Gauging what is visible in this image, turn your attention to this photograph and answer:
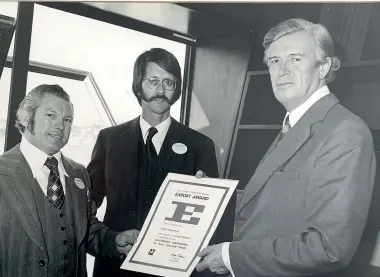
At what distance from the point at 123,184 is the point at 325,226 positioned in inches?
31.9

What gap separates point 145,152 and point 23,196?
52cm

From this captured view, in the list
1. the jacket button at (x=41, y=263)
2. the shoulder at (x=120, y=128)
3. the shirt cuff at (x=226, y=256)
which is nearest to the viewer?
the shirt cuff at (x=226, y=256)

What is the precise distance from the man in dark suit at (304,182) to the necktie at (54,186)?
63 cm

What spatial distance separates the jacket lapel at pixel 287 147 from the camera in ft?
5.92

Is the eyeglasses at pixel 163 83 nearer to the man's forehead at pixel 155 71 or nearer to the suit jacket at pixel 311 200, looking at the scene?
the man's forehead at pixel 155 71

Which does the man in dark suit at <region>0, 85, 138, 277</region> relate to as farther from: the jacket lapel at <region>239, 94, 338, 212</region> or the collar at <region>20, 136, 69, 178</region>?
the jacket lapel at <region>239, 94, 338, 212</region>

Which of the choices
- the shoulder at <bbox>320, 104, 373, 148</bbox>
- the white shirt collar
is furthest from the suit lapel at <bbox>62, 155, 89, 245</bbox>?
the shoulder at <bbox>320, 104, 373, 148</bbox>

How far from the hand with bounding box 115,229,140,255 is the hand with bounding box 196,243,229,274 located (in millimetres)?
278

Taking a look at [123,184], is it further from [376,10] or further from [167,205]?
[376,10]

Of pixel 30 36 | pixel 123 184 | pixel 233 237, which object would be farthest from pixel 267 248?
pixel 30 36

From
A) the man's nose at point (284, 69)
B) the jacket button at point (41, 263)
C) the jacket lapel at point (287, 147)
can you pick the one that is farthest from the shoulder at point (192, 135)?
the jacket button at point (41, 263)

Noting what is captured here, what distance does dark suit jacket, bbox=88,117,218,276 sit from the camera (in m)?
1.99

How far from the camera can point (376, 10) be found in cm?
185

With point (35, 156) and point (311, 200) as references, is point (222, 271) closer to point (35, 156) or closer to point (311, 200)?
point (311, 200)
